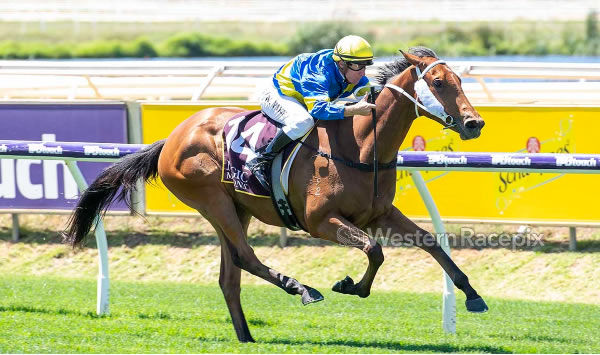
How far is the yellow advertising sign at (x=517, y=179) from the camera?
8875 millimetres

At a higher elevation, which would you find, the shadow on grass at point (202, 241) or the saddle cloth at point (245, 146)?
the saddle cloth at point (245, 146)

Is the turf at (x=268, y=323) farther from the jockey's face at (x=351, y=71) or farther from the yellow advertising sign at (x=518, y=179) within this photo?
the jockey's face at (x=351, y=71)

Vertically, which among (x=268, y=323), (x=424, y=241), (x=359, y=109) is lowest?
(x=268, y=323)

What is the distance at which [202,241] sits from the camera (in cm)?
1019

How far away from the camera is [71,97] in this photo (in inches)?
440

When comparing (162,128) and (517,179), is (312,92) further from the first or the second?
(162,128)

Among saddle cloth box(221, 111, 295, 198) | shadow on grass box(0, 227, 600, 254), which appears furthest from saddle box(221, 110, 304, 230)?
shadow on grass box(0, 227, 600, 254)

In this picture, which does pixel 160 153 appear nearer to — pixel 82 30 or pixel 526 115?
pixel 526 115

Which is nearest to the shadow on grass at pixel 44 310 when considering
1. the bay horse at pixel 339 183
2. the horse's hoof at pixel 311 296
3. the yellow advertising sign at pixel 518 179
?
the bay horse at pixel 339 183

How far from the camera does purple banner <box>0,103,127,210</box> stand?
9.95 metres

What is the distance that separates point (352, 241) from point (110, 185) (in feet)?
6.25

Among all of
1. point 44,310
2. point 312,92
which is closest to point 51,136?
point 44,310

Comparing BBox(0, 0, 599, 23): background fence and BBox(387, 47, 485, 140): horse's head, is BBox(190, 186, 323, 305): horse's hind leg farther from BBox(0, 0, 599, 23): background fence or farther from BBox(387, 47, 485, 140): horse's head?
BBox(0, 0, 599, 23): background fence

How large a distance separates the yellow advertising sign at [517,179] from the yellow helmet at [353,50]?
3738mm
